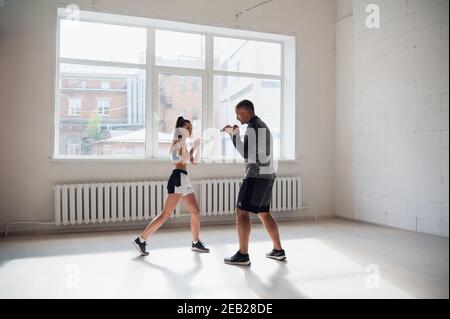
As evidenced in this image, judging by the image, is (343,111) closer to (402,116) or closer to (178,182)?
(402,116)

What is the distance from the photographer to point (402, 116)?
5.01m

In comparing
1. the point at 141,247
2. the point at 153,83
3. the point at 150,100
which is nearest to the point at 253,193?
the point at 141,247

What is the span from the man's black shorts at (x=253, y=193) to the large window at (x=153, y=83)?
2455 millimetres

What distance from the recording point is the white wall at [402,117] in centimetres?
456

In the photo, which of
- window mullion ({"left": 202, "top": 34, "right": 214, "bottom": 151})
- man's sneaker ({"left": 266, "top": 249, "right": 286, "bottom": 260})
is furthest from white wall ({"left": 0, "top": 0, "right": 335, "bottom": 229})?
man's sneaker ({"left": 266, "top": 249, "right": 286, "bottom": 260})

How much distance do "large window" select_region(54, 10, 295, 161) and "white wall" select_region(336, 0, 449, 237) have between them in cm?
109

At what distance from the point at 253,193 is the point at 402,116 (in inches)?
116

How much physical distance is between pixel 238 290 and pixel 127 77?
368cm

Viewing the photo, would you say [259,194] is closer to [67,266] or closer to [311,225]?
[67,266]

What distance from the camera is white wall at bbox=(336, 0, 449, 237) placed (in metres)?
4.56

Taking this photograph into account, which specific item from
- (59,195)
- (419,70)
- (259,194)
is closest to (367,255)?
(259,194)

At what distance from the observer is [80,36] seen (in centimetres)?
507

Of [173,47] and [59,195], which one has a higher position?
[173,47]

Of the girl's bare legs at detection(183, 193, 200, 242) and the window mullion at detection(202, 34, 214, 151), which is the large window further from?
the girl's bare legs at detection(183, 193, 200, 242)
